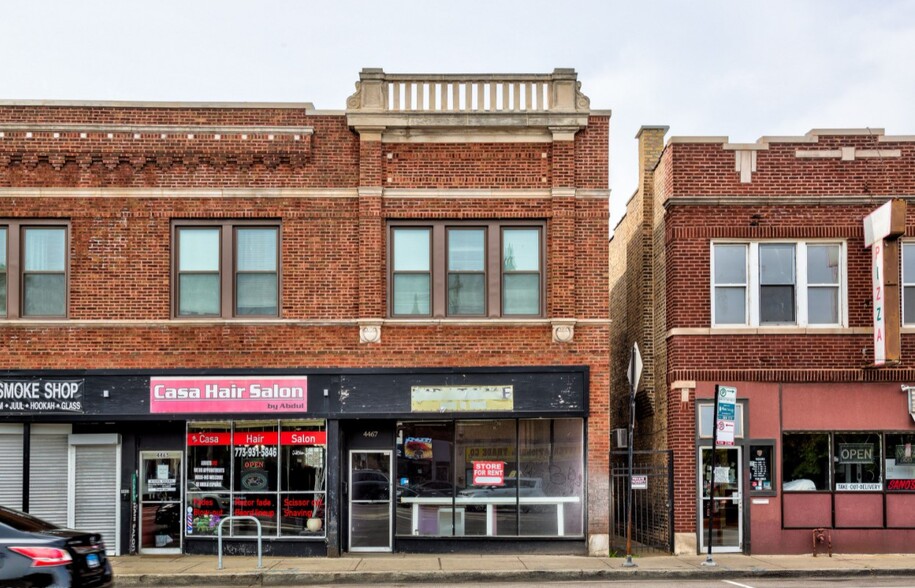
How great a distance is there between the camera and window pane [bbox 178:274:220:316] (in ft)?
67.4

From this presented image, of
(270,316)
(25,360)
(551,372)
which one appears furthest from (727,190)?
(25,360)

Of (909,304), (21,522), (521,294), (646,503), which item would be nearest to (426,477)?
(521,294)

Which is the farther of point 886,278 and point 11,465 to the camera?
point 11,465

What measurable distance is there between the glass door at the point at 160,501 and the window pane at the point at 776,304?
1147cm

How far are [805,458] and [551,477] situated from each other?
15.8 feet

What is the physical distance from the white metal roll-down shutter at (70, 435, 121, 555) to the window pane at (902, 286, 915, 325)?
15151 millimetres

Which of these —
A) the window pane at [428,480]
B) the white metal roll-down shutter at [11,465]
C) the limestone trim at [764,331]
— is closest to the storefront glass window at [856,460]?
the limestone trim at [764,331]

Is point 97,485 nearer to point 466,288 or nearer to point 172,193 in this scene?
point 172,193

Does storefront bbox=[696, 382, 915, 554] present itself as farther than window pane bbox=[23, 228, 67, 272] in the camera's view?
No

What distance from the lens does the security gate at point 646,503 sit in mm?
20359

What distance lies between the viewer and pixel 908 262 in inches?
812

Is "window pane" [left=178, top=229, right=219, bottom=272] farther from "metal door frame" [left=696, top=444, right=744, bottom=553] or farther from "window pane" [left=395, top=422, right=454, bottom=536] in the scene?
"metal door frame" [left=696, top=444, right=744, bottom=553]

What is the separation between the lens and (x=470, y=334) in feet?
66.7

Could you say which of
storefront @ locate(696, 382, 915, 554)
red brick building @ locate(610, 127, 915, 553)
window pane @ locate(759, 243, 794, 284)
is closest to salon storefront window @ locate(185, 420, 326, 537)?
red brick building @ locate(610, 127, 915, 553)
